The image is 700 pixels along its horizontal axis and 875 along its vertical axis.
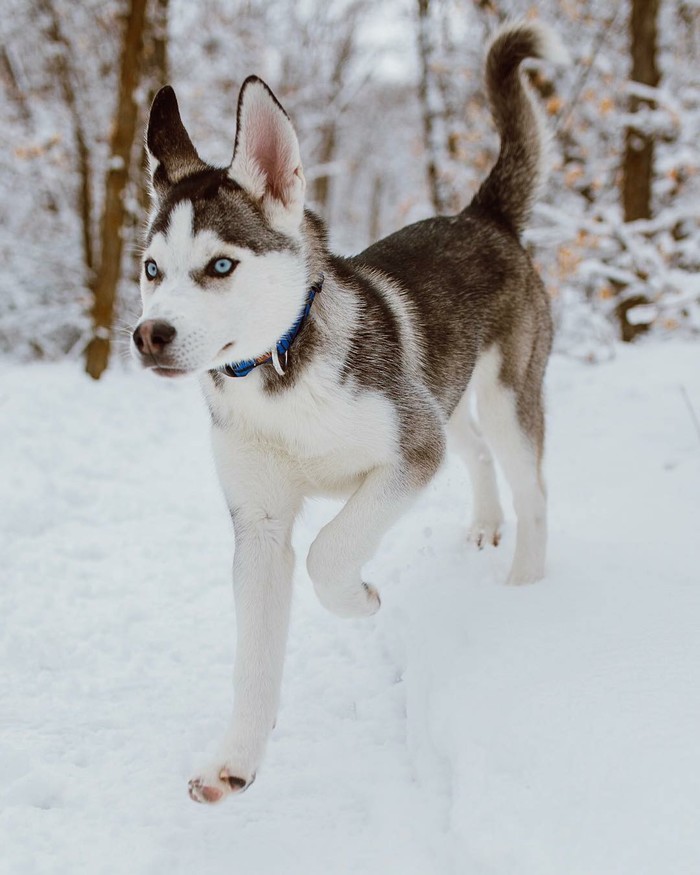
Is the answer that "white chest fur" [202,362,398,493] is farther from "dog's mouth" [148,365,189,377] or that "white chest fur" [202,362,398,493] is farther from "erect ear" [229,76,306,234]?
"erect ear" [229,76,306,234]

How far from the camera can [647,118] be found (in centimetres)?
727

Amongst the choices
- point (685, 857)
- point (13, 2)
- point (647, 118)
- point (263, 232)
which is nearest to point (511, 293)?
point (263, 232)

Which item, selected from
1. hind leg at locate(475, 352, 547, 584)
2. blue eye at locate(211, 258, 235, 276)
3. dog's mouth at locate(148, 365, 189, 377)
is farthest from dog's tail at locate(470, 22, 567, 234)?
dog's mouth at locate(148, 365, 189, 377)

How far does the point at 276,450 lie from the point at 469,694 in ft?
3.27

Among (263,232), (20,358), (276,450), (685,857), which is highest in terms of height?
(263,232)

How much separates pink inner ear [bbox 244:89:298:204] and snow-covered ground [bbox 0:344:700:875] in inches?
47.4

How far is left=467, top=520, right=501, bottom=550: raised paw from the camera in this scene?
4.02 meters

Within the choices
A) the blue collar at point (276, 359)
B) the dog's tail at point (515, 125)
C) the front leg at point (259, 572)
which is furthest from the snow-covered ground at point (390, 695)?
the dog's tail at point (515, 125)

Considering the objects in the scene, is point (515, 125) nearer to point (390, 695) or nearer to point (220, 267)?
point (220, 267)

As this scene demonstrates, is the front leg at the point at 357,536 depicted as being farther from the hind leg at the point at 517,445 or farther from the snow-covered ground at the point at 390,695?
the hind leg at the point at 517,445

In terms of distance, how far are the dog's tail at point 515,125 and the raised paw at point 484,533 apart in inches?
58.2

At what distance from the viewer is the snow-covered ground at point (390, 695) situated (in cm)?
Result: 201

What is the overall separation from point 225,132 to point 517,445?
38.5ft

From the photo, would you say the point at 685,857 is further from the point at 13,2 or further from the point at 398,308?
the point at 13,2
